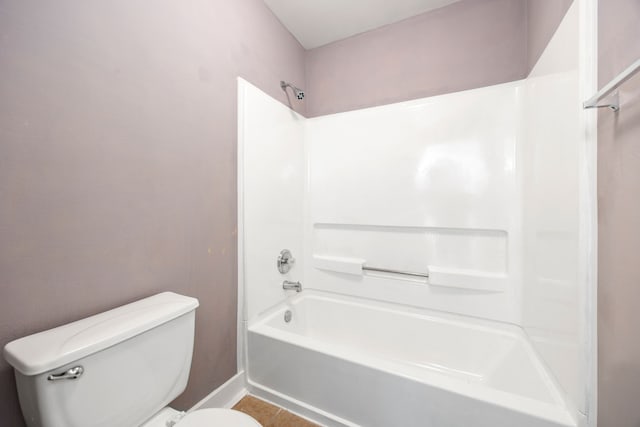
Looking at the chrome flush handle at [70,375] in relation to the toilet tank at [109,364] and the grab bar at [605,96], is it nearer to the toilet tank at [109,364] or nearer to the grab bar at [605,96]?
the toilet tank at [109,364]

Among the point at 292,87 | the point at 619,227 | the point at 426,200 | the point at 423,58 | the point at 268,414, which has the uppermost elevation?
the point at 423,58

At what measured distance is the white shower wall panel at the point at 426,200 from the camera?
57.9 inches

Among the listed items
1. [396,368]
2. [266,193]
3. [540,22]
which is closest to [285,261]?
[266,193]

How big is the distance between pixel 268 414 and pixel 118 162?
1471mm

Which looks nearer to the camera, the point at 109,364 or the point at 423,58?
the point at 109,364

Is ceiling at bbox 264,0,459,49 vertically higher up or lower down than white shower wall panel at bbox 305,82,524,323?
higher up

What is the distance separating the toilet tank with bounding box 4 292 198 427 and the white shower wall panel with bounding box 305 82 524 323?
4.05 feet

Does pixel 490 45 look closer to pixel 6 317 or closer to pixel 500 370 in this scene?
pixel 500 370

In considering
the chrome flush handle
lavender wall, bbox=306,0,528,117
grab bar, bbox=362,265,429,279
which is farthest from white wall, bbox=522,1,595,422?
the chrome flush handle

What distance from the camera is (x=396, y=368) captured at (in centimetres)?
111

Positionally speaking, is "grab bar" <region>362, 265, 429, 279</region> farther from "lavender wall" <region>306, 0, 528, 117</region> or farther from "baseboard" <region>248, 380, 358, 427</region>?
"lavender wall" <region>306, 0, 528, 117</region>

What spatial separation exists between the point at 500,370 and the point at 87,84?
91.0 inches

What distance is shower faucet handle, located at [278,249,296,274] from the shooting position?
1775 millimetres

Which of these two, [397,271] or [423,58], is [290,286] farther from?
[423,58]
